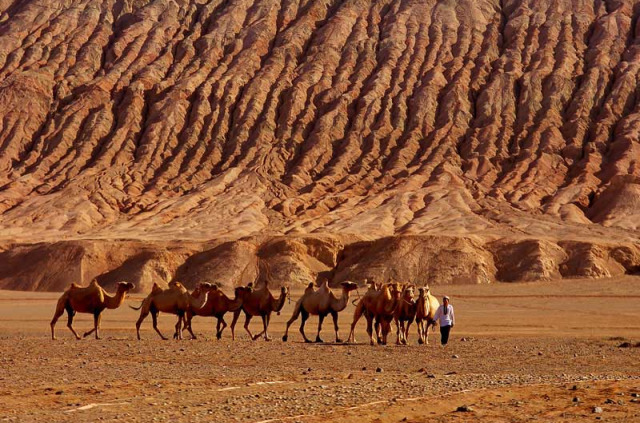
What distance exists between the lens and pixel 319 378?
1639 centimetres

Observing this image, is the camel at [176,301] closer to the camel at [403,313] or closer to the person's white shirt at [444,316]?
the camel at [403,313]

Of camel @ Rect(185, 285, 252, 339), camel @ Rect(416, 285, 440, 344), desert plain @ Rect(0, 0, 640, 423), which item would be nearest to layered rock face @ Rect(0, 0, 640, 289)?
desert plain @ Rect(0, 0, 640, 423)

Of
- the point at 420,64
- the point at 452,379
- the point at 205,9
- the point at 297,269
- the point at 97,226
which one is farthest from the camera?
the point at 205,9

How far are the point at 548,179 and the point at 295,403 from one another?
83461 mm

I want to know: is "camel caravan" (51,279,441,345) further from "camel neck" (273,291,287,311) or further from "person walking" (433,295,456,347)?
"person walking" (433,295,456,347)

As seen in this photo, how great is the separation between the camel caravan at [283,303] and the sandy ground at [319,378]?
0.88 m

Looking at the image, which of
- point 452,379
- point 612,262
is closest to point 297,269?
point 612,262

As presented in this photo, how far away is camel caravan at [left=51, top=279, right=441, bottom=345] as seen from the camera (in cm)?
2511

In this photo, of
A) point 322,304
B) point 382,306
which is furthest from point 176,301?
point 382,306

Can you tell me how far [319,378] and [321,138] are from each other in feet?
280

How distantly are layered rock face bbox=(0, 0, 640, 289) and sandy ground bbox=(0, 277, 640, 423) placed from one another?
111 feet

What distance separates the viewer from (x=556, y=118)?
337ft

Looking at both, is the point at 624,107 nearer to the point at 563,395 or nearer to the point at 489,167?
the point at 489,167

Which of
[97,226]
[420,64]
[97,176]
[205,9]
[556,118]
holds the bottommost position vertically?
[97,226]
